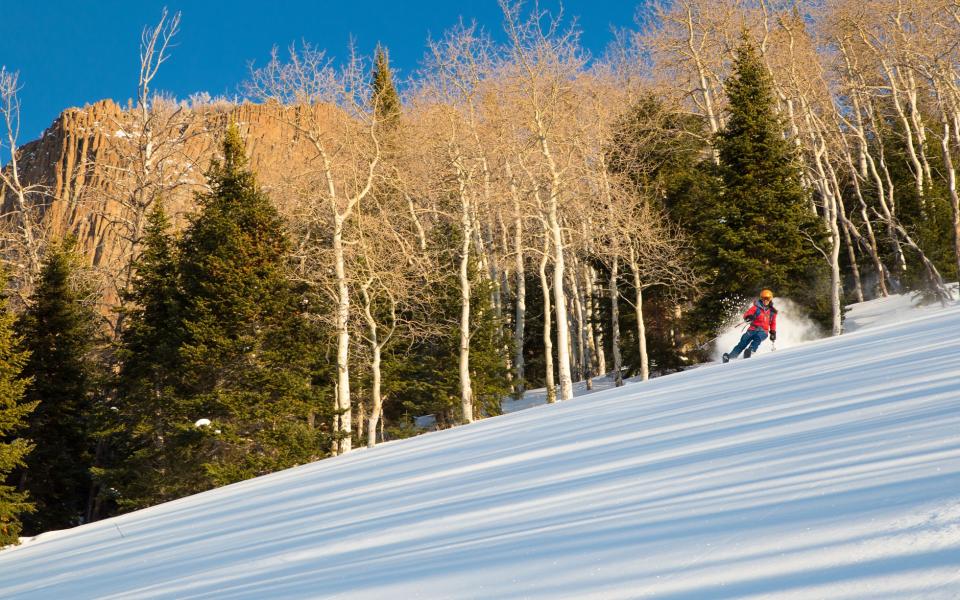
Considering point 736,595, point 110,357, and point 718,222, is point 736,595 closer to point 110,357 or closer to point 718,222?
point 718,222

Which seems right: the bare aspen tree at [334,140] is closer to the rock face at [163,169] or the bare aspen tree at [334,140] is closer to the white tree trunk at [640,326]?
the rock face at [163,169]

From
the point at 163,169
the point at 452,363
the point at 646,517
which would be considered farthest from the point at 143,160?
the point at 646,517

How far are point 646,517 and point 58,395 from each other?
101 ft

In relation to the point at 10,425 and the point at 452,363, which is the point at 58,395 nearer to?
the point at 10,425

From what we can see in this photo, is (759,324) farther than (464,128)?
No

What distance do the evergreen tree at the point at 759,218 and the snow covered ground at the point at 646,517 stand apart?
60.2 ft

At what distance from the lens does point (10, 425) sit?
21.2 metres

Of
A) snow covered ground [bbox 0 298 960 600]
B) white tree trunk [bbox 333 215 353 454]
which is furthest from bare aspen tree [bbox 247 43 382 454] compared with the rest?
snow covered ground [bbox 0 298 960 600]

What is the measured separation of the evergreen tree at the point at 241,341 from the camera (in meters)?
23.5

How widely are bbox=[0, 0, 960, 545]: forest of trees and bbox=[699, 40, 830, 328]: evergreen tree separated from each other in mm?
83

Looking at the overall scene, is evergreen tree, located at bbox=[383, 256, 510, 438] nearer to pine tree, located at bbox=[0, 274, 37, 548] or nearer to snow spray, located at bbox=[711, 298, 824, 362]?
snow spray, located at bbox=[711, 298, 824, 362]

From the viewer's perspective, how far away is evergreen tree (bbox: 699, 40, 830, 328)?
24.7 metres

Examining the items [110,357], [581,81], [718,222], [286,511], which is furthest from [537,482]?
[581,81]

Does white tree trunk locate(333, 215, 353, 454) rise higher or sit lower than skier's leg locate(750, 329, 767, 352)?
higher
